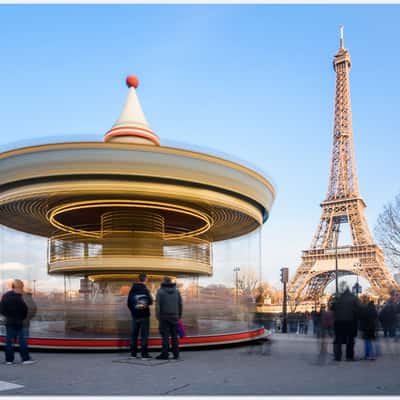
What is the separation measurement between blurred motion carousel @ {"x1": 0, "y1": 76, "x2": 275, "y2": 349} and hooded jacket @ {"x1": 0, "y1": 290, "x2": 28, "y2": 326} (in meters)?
2.01

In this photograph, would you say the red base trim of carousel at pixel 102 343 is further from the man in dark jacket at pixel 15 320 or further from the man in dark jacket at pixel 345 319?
the man in dark jacket at pixel 345 319

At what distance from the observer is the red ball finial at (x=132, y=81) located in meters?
17.1

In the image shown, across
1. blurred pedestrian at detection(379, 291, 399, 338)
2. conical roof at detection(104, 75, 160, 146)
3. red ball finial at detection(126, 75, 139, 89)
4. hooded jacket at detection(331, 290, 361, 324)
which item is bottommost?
blurred pedestrian at detection(379, 291, 399, 338)

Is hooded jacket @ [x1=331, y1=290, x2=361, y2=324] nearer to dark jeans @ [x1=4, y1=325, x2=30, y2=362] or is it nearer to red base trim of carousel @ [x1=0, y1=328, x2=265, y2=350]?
red base trim of carousel @ [x1=0, y1=328, x2=265, y2=350]

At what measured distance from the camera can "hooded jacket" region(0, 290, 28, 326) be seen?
937cm

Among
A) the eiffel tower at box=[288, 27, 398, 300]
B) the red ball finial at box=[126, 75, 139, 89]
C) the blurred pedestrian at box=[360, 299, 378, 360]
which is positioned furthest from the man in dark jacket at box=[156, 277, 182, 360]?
the eiffel tower at box=[288, 27, 398, 300]

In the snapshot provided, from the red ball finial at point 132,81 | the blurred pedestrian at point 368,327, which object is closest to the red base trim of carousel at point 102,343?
the blurred pedestrian at point 368,327

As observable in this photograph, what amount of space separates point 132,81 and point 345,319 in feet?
37.9

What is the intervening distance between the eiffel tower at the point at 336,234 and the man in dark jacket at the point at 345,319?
4729 centimetres

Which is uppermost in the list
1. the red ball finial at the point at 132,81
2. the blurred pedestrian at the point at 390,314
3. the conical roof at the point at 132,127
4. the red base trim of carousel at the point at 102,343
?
the red ball finial at the point at 132,81

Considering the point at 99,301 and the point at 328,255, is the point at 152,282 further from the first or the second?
the point at 328,255

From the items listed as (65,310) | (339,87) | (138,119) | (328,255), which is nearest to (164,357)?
(65,310)

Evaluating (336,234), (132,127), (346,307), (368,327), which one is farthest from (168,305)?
(336,234)

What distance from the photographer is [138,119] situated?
16484 millimetres
